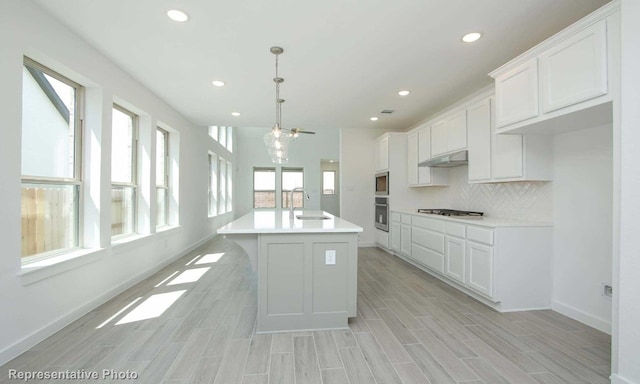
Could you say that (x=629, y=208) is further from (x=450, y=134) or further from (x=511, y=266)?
(x=450, y=134)

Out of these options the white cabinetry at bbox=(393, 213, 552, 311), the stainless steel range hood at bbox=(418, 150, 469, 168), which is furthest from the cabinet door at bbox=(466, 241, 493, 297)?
the stainless steel range hood at bbox=(418, 150, 469, 168)

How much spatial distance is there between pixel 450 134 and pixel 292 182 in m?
7.22

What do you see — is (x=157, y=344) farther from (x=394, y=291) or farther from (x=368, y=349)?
(x=394, y=291)

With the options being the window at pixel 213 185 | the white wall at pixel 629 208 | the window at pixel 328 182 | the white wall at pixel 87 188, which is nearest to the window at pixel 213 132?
the window at pixel 213 185

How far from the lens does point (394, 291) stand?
333cm

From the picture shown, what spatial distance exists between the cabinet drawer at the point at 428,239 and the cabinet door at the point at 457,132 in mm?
1195

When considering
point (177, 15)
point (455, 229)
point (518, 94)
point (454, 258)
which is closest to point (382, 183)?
point (455, 229)

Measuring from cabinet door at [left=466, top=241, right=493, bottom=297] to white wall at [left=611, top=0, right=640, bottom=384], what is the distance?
46.7 inches

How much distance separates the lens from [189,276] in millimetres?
3855

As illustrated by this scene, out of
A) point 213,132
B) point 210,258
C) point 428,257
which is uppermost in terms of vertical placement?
point 213,132

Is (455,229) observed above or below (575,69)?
below

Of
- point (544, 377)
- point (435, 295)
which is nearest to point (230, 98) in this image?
point (435, 295)

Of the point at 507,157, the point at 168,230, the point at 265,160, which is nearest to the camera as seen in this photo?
the point at 507,157

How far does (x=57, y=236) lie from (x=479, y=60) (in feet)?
14.5
